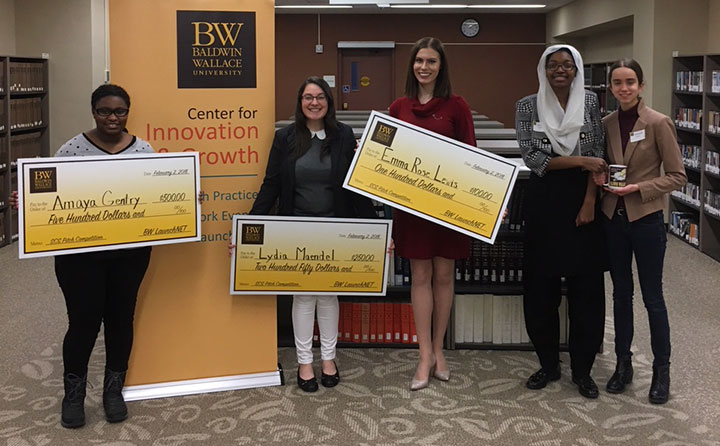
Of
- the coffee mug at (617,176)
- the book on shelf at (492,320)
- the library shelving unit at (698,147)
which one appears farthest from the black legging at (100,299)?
the library shelving unit at (698,147)

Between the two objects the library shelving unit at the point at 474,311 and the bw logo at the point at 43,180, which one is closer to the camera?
the bw logo at the point at 43,180

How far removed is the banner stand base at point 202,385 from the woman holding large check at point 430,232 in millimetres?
704

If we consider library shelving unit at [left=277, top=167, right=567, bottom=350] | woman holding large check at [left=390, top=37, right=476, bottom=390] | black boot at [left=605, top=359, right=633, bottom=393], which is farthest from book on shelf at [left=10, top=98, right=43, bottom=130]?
black boot at [left=605, top=359, right=633, bottom=393]

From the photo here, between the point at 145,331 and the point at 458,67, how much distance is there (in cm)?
1166

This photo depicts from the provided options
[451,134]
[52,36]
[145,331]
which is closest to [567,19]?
[52,36]

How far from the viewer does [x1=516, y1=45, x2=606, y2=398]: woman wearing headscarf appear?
3.22 meters

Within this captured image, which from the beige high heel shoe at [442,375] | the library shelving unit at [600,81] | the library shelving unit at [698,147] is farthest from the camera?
the library shelving unit at [600,81]

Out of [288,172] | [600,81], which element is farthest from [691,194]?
[288,172]

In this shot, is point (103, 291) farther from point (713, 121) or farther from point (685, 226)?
point (685, 226)

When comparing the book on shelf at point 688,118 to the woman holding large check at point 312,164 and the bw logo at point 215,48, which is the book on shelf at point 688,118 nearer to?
the woman holding large check at point 312,164

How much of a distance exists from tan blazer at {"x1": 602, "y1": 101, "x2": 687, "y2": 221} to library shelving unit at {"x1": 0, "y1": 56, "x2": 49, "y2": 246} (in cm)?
613

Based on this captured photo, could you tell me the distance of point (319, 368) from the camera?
385cm

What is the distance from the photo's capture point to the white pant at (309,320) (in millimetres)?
3529

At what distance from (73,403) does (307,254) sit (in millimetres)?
1186
